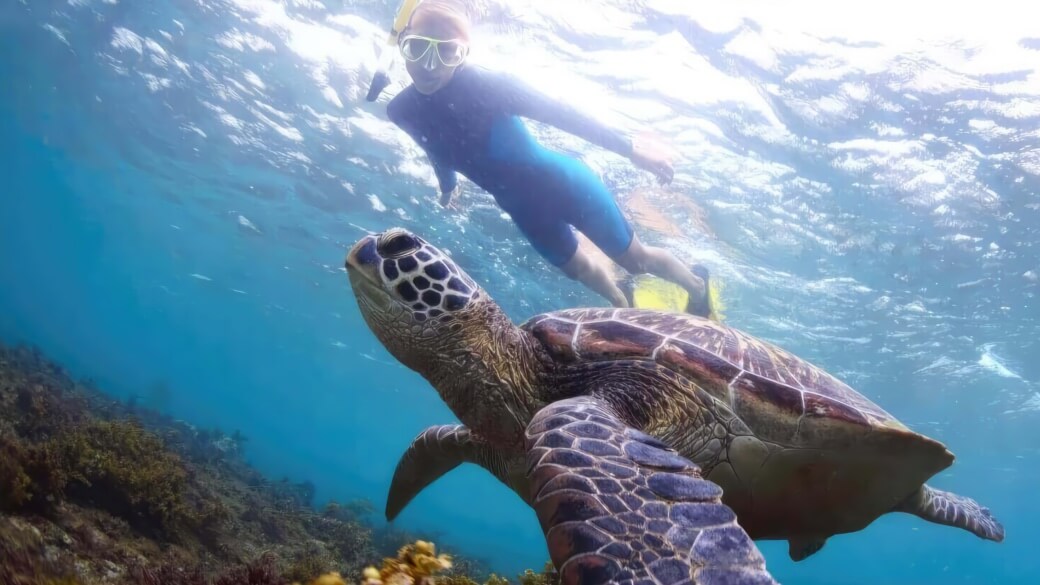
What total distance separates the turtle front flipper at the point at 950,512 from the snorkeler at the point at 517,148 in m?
3.37

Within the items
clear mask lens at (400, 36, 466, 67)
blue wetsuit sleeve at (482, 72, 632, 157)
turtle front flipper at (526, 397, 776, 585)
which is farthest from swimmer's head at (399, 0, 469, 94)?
turtle front flipper at (526, 397, 776, 585)

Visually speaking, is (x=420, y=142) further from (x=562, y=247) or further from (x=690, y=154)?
(x=690, y=154)

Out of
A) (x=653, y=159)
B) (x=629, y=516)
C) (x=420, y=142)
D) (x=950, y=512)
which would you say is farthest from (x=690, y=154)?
(x=629, y=516)

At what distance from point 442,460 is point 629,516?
9.44ft

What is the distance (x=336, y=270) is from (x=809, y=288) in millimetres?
17238

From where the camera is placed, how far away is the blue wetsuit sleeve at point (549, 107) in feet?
21.3

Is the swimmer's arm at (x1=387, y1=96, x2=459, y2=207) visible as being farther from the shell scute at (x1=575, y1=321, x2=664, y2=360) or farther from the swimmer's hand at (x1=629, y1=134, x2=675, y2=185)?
the shell scute at (x1=575, y1=321, x2=664, y2=360)

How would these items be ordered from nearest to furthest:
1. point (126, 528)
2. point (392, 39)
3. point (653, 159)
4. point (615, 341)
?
point (615, 341) → point (126, 528) → point (653, 159) → point (392, 39)

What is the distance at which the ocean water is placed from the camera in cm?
820

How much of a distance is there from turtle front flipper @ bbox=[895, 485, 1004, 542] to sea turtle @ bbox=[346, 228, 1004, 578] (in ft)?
3.74

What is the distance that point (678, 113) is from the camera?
950 cm

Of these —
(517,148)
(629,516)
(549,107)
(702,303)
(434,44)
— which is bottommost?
(629,516)

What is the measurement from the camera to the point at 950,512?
14.3 ft

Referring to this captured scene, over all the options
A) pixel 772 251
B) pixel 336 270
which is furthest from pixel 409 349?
pixel 336 270
